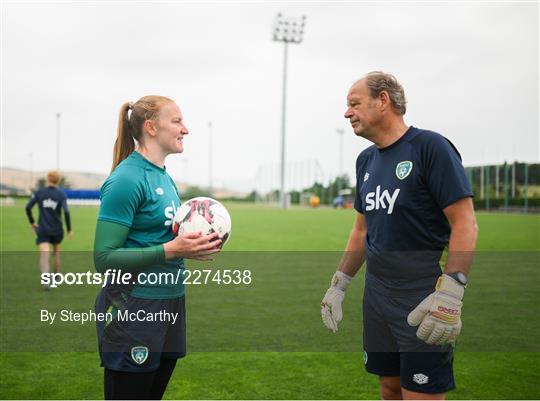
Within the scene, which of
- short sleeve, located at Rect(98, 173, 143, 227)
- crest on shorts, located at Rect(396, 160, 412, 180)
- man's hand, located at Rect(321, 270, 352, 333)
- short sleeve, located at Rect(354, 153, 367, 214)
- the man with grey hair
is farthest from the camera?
man's hand, located at Rect(321, 270, 352, 333)

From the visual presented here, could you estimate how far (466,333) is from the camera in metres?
7.76

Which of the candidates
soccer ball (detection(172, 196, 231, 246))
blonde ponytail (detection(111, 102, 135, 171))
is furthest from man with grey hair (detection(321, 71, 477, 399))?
blonde ponytail (detection(111, 102, 135, 171))

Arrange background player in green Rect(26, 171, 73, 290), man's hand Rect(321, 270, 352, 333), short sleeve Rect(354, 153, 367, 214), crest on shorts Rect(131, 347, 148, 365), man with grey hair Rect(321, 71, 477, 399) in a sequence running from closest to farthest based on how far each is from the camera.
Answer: crest on shorts Rect(131, 347, 148, 365)
man with grey hair Rect(321, 71, 477, 399)
short sleeve Rect(354, 153, 367, 214)
man's hand Rect(321, 270, 352, 333)
background player in green Rect(26, 171, 73, 290)

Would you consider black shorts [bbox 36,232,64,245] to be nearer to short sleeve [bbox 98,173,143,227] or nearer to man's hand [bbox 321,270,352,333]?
man's hand [bbox 321,270,352,333]

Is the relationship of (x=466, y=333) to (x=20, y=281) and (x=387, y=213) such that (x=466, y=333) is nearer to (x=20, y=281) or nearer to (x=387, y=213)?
(x=387, y=213)

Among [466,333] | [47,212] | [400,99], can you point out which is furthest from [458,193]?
[47,212]

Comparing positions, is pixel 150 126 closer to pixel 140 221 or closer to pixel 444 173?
pixel 140 221

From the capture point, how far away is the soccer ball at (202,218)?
3.18 meters

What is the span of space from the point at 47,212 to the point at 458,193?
9.14 meters

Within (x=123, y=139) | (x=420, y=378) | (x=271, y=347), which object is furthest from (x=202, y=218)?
(x=271, y=347)

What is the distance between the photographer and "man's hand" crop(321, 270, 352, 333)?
4137 mm

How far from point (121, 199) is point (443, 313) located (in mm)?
1847

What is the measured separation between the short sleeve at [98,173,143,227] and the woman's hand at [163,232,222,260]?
24cm

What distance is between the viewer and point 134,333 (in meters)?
3.11
